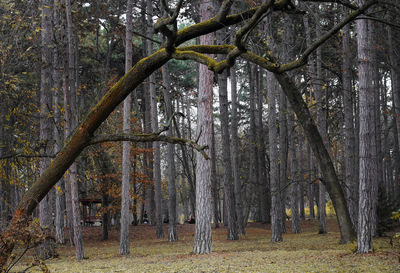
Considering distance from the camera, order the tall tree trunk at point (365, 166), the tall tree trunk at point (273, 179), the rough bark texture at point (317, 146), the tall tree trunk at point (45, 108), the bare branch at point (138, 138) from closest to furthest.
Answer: the bare branch at point (138, 138) < the rough bark texture at point (317, 146) < the tall tree trunk at point (365, 166) < the tall tree trunk at point (45, 108) < the tall tree trunk at point (273, 179)

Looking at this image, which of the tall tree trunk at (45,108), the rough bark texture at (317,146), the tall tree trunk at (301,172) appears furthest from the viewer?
the tall tree trunk at (301,172)

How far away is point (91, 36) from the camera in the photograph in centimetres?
2852

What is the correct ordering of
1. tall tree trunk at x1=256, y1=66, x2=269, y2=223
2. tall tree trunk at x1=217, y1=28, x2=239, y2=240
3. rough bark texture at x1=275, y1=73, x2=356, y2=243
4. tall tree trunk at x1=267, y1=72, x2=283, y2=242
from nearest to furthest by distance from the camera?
rough bark texture at x1=275, y1=73, x2=356, y2=243
tall tree trunk at x1=267, y1=72, x2=283, y2=242
tall tree trunk at x1=217, y1=28, x2=239, y2=240
tall tree trunk at x1=256, y1=66, x2=269, y2=223

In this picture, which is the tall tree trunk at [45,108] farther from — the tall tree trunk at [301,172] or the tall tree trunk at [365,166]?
the tall tree trunk at [365,166]

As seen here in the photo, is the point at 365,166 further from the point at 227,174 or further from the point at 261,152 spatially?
the point at 261,152

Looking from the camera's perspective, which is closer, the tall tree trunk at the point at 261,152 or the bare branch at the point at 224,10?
the bare branch at the point at 224,10

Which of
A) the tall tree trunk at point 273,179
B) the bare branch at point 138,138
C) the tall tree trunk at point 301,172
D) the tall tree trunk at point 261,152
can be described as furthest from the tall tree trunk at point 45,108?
the tall tree trunk at point 261,152

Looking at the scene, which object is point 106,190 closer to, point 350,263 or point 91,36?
point 91,36

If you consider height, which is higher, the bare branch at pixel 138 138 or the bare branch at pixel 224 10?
the bare branch at pixel 224 10

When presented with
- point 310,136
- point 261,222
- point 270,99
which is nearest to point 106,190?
point 270,99

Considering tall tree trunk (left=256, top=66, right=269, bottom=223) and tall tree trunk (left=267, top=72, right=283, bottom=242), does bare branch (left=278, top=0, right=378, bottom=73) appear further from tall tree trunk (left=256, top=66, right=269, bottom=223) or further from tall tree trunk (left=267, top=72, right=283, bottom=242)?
tall tree trunk (left=256, top=66, right=269, bottom=223)

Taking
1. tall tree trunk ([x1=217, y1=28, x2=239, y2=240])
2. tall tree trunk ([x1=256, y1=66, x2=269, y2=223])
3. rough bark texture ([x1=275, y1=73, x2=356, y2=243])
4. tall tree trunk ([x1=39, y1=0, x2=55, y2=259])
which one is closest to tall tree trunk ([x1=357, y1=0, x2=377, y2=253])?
rough bark texture ([x1=275, y1=73, x2=356, y2=243])

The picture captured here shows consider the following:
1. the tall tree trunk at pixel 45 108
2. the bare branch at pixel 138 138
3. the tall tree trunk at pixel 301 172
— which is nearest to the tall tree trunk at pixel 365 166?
the tall tree trunk at pixel 301 172

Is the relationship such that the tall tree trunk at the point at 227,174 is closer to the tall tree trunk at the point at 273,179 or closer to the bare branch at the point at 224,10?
the tall tree trunk at the point at 273,179
